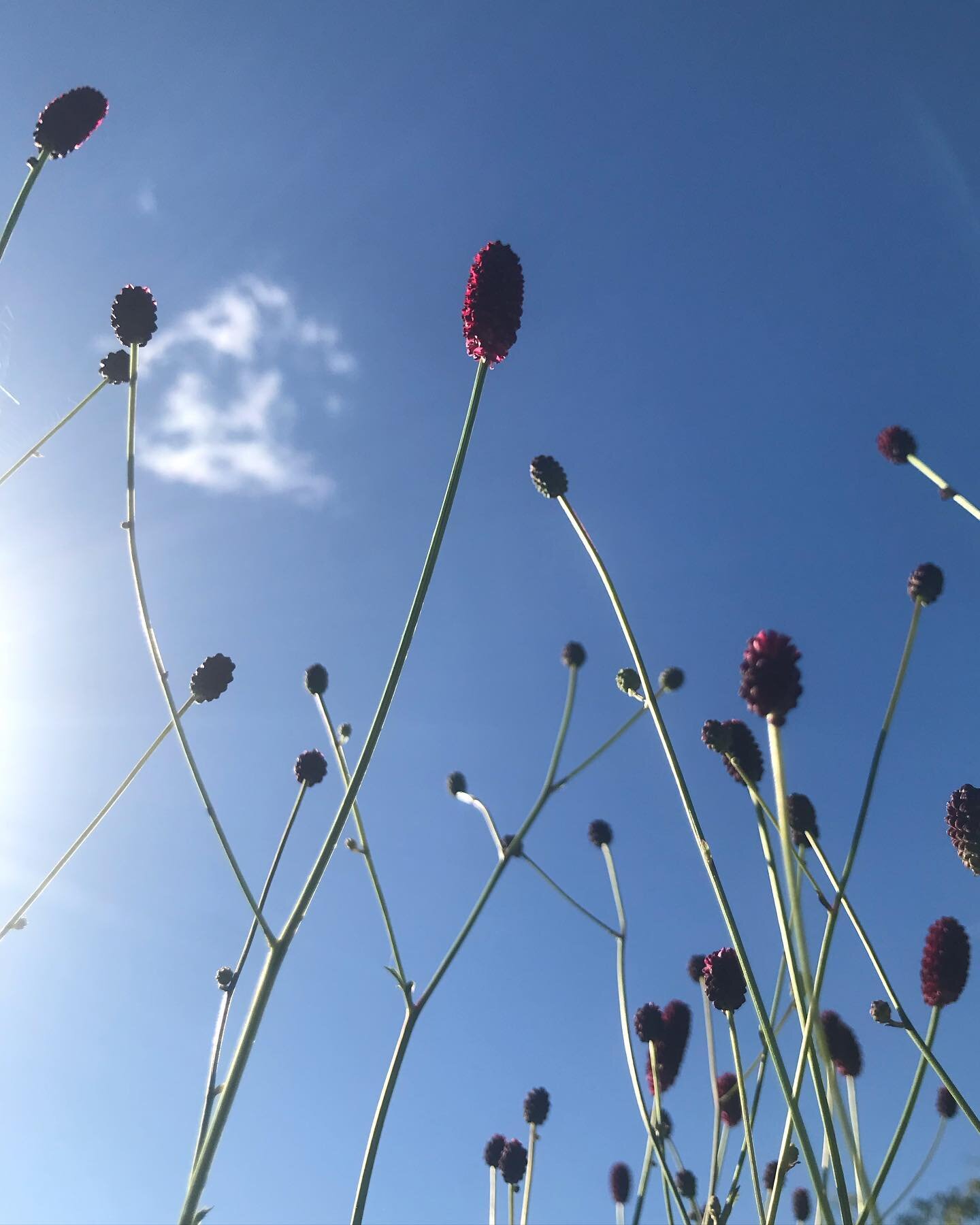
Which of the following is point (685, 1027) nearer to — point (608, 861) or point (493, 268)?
point (608, 861)

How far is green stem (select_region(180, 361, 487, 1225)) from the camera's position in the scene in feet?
4.36

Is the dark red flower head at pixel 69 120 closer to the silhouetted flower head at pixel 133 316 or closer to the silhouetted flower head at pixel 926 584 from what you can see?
the silhouetted flower head at pixel 133 316

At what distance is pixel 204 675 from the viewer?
2.98 metres

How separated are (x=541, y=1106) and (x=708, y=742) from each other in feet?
8.89

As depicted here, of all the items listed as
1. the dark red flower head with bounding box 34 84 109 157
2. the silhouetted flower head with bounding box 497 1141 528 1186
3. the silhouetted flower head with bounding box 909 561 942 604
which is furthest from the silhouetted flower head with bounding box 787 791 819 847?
the dark red flower head with bounding box 34 84 109 157

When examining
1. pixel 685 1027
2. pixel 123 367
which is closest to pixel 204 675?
pixel 123 367

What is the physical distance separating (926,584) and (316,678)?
2.17m

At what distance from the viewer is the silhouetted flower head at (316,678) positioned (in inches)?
110

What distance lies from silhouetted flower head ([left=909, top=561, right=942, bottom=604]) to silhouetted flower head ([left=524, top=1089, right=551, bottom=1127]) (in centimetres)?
307

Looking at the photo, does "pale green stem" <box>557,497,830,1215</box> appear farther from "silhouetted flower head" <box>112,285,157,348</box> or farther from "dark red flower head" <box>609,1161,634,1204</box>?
"dark red flower head" <box>609,1161,634,1204</box>

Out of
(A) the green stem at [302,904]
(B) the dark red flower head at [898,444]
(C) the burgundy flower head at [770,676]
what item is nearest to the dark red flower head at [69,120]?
(A) the green stem at [302,904]

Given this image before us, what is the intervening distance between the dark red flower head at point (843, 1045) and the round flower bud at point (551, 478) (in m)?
2.38

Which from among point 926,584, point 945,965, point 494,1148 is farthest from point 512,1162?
point 926,584

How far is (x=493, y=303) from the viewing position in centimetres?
258
